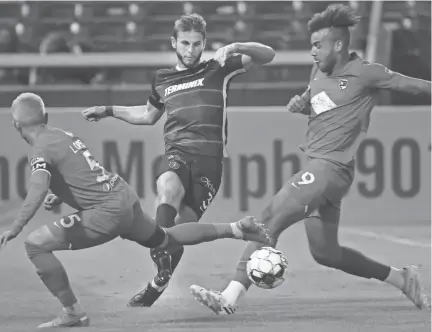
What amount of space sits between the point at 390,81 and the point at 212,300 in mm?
2001

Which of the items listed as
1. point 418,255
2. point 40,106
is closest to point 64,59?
point 418,255

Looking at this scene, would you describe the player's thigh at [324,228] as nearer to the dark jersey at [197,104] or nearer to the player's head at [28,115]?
the dark jersey at [197,104]

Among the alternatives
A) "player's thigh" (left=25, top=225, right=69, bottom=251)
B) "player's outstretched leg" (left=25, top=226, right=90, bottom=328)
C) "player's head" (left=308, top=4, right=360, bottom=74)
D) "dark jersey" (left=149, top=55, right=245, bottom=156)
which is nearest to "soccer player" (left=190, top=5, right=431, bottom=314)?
"player's head" (left=308, top=4, right=360, bottom=74)

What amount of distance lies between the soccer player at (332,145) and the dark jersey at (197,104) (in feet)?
3.09

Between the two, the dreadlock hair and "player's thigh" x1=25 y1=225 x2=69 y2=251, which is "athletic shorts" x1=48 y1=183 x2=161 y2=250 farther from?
the dreadlock hair

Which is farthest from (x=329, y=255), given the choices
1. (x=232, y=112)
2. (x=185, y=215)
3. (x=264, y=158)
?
(x=232, y=112)

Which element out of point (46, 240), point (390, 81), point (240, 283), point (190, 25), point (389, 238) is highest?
point (190, 25)

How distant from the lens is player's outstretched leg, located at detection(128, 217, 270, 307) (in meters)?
7.31

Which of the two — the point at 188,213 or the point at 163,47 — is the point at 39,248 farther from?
the point at 163,47

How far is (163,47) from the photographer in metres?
15.2

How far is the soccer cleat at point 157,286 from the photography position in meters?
7.91

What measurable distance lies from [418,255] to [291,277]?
1.89 m

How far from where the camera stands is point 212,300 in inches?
269

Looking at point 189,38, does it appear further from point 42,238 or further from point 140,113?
point 42,238
